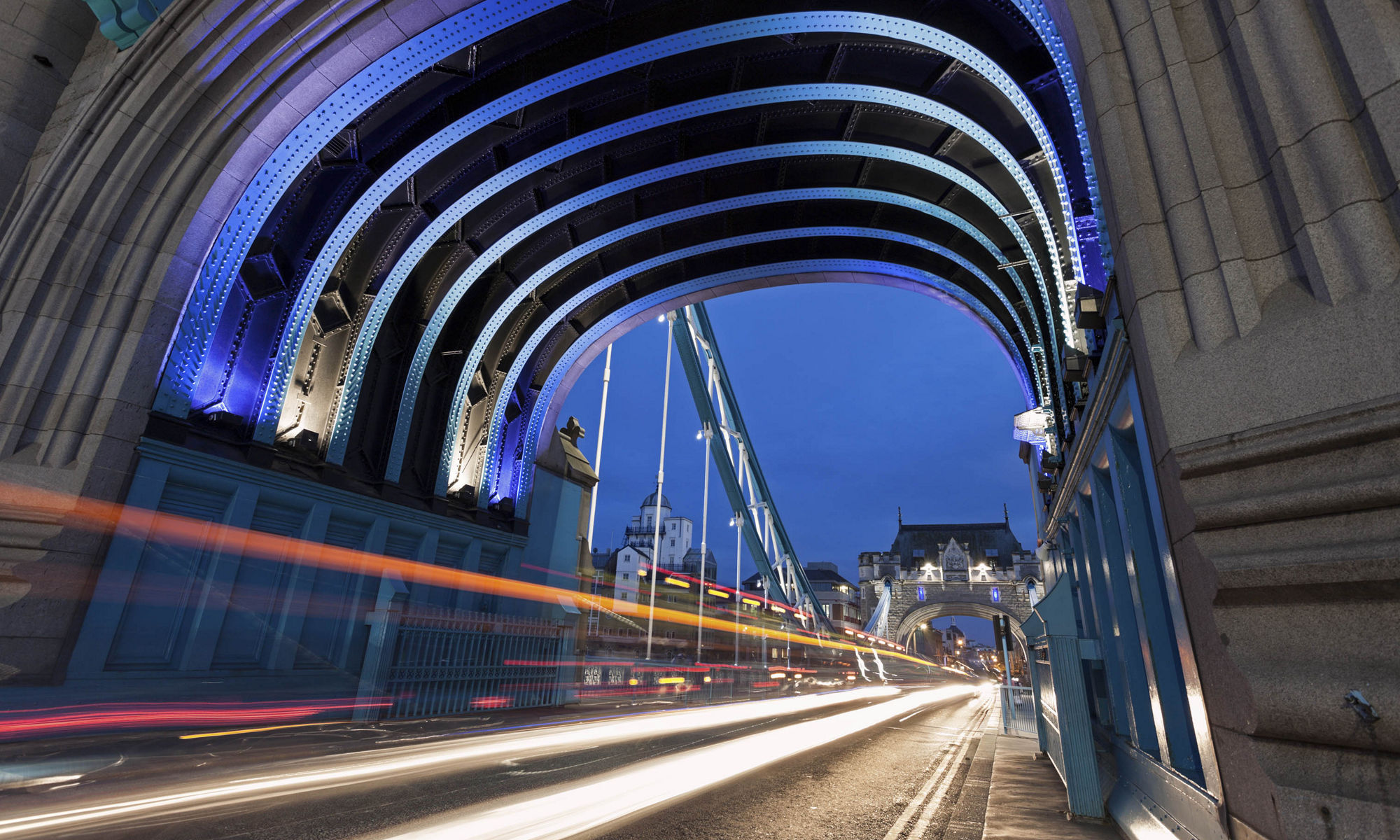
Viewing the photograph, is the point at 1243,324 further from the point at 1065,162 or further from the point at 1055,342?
the point at 1055,342

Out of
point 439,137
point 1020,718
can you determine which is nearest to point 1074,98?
point 439,137

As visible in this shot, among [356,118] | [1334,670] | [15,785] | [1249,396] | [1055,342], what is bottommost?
[15,785]

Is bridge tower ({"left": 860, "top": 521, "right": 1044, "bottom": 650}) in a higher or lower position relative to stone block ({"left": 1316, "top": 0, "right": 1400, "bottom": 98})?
higher

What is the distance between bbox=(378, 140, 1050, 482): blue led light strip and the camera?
435 inches

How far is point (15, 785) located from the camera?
4848 millimetres

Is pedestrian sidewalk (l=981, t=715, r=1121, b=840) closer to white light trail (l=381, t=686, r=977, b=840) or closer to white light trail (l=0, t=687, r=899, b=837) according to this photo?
white light trail (l=381, t=686, r=977, b=840)

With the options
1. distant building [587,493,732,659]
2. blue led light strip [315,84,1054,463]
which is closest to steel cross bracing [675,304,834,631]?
distant building [587,493,732,659]

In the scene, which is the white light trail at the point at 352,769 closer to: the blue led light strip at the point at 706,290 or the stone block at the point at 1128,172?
the blue led light strip at the point at 706,290

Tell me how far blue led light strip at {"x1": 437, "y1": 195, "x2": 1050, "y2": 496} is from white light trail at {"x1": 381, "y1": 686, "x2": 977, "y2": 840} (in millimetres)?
8458

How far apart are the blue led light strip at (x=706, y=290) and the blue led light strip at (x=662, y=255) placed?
85 cm

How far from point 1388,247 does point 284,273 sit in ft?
41.5

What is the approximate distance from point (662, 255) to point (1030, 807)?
12.7 meters

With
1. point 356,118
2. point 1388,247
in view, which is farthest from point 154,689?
point 1388,247

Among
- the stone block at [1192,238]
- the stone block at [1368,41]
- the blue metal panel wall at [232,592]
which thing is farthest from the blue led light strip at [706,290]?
the stone block at [1368,41]
